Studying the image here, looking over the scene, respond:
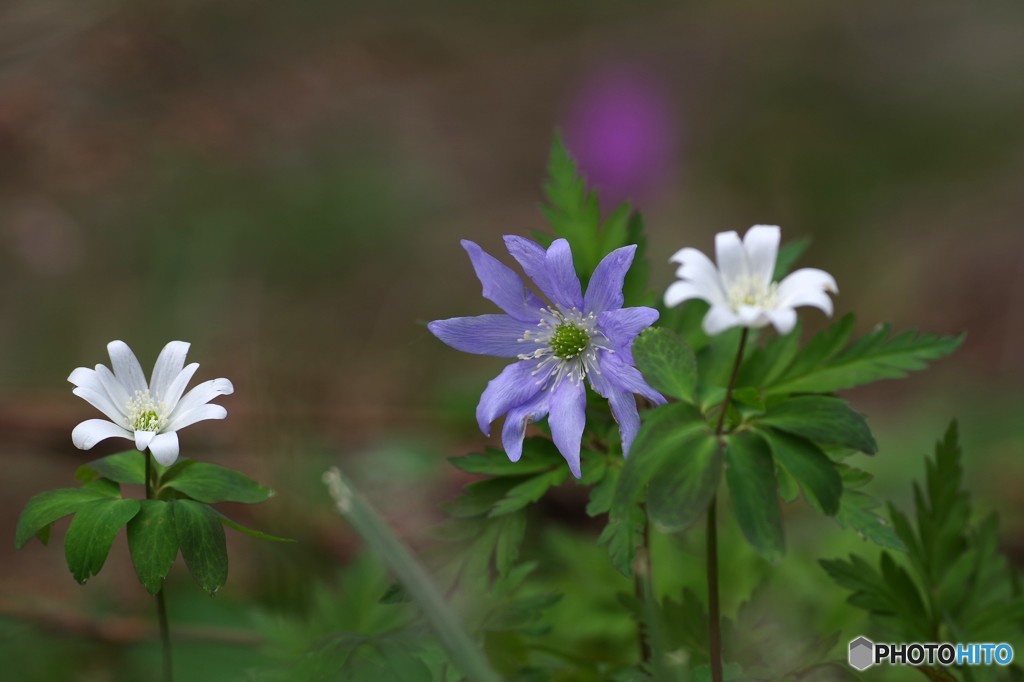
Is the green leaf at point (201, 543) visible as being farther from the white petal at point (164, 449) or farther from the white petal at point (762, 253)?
the white petal at point (762, 253)

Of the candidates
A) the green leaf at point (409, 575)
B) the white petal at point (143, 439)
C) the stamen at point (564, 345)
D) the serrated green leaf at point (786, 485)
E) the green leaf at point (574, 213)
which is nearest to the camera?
the green leaf at point (409, 575)

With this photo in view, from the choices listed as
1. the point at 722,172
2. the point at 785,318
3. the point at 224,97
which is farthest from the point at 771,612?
the point at 224,97

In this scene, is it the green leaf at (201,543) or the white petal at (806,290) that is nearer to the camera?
the white petal at (806,290)

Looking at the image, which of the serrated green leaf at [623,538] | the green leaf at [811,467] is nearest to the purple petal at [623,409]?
the serrated green leaf at [623,538]

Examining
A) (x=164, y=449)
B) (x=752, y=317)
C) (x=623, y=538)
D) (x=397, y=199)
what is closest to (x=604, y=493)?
(x=623, y=538)

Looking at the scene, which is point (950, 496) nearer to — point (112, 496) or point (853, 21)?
point (112, 496)

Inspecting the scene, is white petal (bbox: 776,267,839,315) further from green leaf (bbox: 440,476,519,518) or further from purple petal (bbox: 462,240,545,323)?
green leaf (bbox: 440,476,519,518)

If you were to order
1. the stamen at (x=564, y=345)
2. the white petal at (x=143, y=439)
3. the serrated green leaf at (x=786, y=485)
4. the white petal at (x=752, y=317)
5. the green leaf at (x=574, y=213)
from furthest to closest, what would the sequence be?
the green leaf at (x=574, y=213) → the stamen at (x=564, y=345) → the serrated green leaf at (x=786, y=485) → the white petal at (x=143, y=439) → the white petal at (x=752, y=317)
